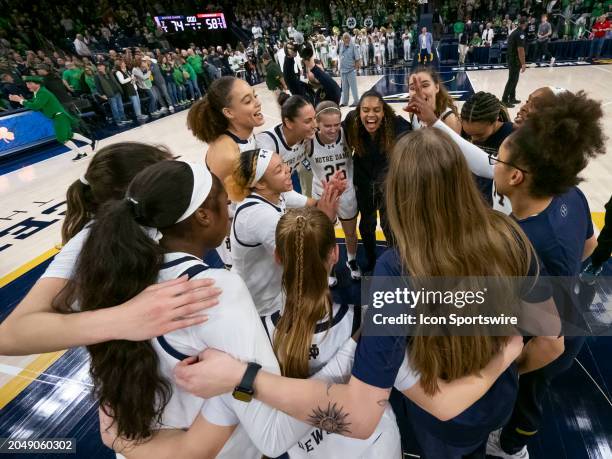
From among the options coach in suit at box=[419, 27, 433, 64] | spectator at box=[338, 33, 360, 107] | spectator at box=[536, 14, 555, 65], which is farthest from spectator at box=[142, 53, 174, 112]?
spectator at box=[536, 14, 555, 65]

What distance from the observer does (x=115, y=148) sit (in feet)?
5.59

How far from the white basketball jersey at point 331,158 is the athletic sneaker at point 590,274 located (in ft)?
6.97

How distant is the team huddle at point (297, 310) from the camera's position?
41.5 inches

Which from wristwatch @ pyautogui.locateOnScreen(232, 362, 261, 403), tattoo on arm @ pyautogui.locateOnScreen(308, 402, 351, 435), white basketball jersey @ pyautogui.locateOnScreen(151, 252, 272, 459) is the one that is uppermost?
white basketball jersey @ pyautogui.locateOnScreen(151, 252, 272, 459)

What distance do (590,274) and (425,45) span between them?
47.2 ft

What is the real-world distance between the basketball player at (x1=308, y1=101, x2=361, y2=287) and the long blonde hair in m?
2.17

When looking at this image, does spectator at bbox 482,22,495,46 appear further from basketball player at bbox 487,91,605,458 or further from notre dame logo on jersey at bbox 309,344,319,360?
notre dame logo on jersey at bbox 309,344,319,360

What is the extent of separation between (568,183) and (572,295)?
0.48 metres

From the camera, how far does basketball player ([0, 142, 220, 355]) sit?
39.6 inches

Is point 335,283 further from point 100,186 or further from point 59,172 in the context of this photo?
point 59,172

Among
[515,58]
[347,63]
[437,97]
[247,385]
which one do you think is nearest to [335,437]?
[247,385]

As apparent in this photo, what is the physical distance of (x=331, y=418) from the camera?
3.77 ft

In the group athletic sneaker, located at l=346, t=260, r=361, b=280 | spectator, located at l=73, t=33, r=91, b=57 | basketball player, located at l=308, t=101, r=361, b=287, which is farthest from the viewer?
spectator, located at l=73, t=33, r=91, b=57

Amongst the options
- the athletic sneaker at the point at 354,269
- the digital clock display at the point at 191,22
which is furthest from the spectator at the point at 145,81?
the digital clock display at the point at 191,22
